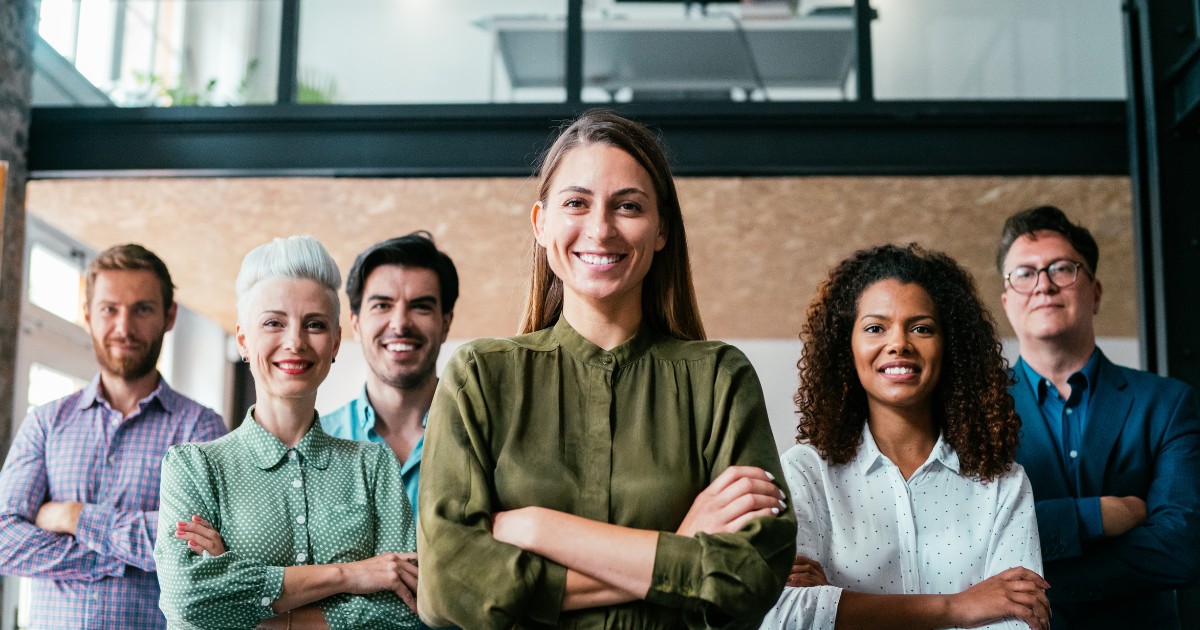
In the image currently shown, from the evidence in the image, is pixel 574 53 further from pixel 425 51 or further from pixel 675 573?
pixel 675 573

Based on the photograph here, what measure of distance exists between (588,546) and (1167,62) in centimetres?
363

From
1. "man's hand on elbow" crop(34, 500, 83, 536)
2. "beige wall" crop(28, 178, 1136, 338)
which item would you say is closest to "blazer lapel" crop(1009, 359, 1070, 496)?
"man's hand on elbow" crop(34, 500, 83, 536)

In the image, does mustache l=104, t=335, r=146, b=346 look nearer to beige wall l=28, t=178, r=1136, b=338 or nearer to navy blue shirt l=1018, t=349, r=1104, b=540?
navy blue shirt l=1018, t=349, r=1104, b=540

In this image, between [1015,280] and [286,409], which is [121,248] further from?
[1015,280]

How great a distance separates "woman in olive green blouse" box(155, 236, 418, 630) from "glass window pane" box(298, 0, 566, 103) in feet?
7.46

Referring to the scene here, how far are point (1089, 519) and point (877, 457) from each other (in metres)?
0.62

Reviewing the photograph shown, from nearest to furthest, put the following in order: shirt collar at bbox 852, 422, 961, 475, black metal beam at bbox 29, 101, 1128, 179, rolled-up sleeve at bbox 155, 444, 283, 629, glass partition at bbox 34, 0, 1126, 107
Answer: rolled-up sleeve at bbox 155, 444, 283, 629 < shirt collar at bbox 852, 422, 961, 475 < black metal beam at bbox 29, 101, 1128, 179 < glass partition at bbox 34, 0, 1126, 107

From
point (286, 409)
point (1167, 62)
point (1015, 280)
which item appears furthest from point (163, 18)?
point (1167, 62)

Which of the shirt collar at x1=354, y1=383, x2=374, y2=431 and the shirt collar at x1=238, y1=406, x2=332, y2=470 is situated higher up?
the shirt collar at x1=354, y1=383, x2=374, y2=431

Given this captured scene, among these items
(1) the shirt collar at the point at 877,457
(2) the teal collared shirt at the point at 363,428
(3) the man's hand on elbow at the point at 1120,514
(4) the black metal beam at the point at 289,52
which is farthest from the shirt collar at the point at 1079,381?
(4) the black metal beam at the point at 289,52

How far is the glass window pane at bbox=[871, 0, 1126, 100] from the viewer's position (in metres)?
4.57

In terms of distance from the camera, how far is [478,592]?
1563 mm

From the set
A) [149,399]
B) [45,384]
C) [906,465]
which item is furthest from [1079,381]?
[45,384]

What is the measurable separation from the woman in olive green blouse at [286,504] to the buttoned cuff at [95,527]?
2.25ft
